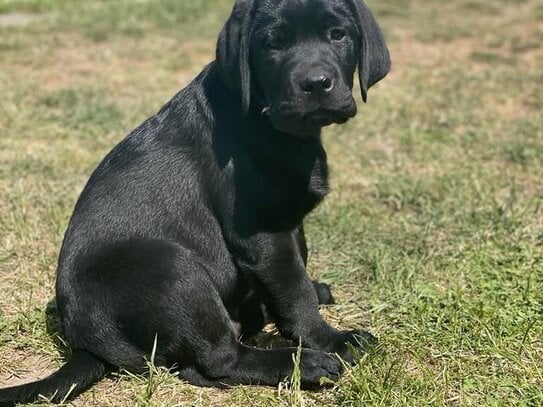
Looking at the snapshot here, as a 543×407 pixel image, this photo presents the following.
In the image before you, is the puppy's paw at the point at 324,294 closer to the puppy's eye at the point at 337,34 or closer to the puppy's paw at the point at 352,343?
the puppy's paw at the point at 352,343

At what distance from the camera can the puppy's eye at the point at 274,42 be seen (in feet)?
10.6

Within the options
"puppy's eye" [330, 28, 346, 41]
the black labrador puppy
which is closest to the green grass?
the black labrador puppy

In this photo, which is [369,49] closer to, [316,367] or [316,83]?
[316,83]

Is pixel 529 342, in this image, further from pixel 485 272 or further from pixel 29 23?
pixel 29 23

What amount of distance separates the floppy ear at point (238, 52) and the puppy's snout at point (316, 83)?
25cm

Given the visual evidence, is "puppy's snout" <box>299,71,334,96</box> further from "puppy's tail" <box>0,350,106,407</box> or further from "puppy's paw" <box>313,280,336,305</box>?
"puppy's tail" <box>0,350,106,407</box>

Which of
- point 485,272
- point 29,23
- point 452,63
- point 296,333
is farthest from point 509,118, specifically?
point 29,23

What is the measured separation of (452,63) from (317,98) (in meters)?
6.01

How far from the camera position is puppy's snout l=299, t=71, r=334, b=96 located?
3051 millimetres

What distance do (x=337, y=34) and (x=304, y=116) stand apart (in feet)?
1.41

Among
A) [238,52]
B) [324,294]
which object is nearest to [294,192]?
[238,52]

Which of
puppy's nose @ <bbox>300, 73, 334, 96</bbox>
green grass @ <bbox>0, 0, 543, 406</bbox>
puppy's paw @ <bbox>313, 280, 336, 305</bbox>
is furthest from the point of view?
puppy's paw @ <bbox>313, 280, 336, 305</bbox>

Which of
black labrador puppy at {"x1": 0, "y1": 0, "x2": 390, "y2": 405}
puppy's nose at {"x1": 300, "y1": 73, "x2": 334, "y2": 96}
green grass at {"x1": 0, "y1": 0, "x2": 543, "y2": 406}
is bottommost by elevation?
green grass at {"x1": 0, "y1": 0, "x2": 543, "y2": 406}

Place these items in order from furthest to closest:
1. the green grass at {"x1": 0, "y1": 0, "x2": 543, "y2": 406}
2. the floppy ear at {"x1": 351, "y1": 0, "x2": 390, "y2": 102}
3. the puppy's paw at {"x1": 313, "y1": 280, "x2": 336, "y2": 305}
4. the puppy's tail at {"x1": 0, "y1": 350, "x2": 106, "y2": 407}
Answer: the puppy's paw at {"x1": 313, "y1": 280, "x2": 336, "y2": 305} < the floppy ear at {"x1": 351, "y1": 0, "x2": 390, "y2": 102} < the green grass at {"x1": 0, "y1": 0, "x2": 543, "y2": 406} < the puppy's tail at {"x1": 0, "y1": 350, "x2": 106, "y2": 407}
